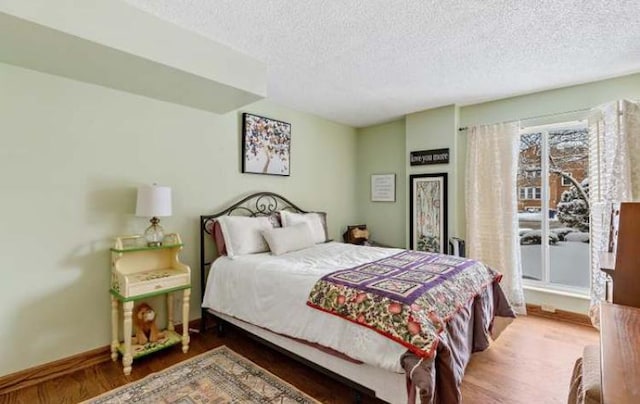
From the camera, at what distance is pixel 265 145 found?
349 cm

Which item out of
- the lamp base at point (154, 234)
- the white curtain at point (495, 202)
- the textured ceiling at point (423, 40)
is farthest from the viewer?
the white curtain at point (495, 202)

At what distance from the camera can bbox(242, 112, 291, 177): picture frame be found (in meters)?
3.31

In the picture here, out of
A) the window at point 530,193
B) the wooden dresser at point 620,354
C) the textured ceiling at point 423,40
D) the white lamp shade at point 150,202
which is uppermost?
the textured ceiling at point 423,40

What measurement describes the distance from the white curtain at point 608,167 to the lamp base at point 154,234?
12.3 feet

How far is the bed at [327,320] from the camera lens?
155 cm

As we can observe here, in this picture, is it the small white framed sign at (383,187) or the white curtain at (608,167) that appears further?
the small white framed sign at (383,187)

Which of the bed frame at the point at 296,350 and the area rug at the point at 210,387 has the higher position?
the bed frame at the point at 296,350

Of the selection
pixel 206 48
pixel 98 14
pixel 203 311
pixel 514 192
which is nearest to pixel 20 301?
pixel 203 311

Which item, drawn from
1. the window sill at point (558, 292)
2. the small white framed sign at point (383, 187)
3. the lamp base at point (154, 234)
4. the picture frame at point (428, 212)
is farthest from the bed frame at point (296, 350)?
the window sill at point (558, 292)

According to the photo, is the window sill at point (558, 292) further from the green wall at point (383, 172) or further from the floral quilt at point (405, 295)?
the green wall at point (383, 172)

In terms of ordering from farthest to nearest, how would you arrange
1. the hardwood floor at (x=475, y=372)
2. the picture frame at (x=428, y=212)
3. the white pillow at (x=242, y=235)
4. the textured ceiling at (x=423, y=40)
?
the picture frame at (x=428, y=212)
the white pillow at (x=242, y=235)
the hardwood floor at (x=475, y=372)
the textured ceiling at (x=423, y=40)

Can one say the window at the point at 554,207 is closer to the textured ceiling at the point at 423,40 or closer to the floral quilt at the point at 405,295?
the textured ceiling at the point at 423,40

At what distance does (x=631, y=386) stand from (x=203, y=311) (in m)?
2.97

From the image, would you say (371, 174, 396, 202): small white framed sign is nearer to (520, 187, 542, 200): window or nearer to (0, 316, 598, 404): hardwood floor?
(520, 187, 542, 200): window
